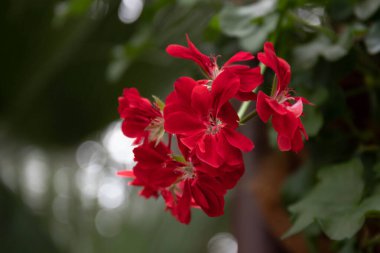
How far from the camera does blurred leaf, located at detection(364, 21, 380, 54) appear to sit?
49 cm

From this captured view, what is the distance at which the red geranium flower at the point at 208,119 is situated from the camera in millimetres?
320

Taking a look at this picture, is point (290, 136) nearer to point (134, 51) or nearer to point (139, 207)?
point (134, 51)

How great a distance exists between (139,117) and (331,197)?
0.20 metres

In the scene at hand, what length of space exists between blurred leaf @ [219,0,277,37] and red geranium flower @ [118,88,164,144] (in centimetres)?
18

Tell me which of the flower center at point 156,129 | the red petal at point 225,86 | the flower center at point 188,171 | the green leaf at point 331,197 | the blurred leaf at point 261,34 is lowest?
the green leaf at point 331,197

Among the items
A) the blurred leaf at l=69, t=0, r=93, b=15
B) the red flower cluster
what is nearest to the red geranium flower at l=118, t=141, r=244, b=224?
the red flower cluster

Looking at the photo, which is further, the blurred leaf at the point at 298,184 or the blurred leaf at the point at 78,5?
the blurred leaf at the point at 78,5

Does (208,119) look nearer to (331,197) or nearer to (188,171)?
(188,171)

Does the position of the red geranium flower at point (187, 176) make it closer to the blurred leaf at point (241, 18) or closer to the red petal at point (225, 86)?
the red petal at point (225, 86)

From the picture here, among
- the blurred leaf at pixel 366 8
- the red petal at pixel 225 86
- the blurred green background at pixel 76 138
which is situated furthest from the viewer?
the blurred green background at pixel 76 138

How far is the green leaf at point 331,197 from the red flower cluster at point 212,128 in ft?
0.37

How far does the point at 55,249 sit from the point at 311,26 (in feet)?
2.77

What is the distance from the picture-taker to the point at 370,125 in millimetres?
611

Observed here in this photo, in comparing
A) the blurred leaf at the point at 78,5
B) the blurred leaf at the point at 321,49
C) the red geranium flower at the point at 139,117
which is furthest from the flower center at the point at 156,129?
the blurred leaf at the point at 78,5
